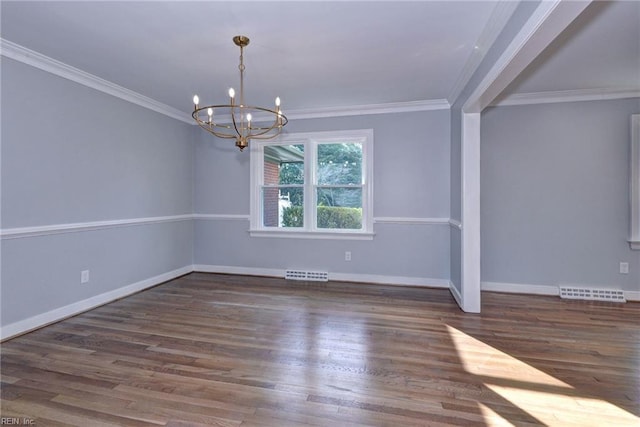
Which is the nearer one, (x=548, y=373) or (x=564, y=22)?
(x=564, y=22)

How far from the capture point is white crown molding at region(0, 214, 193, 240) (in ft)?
8.50

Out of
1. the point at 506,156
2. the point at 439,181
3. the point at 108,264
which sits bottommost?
the point at 108,264

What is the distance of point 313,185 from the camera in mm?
4496

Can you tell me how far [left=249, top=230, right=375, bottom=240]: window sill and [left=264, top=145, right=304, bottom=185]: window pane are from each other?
2.53ft

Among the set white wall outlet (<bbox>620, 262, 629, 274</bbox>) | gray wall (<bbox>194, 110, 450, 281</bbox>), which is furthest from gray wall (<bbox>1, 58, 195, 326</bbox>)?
white wall outlet (<bbox>620, 262, 629, 274</bbox>)

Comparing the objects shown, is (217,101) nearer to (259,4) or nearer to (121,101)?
(121,101)

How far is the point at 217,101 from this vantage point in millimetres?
3975

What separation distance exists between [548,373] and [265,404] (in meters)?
1.91

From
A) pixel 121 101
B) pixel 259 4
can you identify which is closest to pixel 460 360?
pixel 259 4

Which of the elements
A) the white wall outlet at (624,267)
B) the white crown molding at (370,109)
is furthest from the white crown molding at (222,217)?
the white wall outlet at (624,267)

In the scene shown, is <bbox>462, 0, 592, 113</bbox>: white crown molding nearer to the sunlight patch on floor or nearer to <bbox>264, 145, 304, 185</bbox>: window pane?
the sunlight patch on floor

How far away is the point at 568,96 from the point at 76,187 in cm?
566

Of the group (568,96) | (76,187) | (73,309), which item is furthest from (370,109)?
(73,309)

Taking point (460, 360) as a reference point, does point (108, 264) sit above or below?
above
